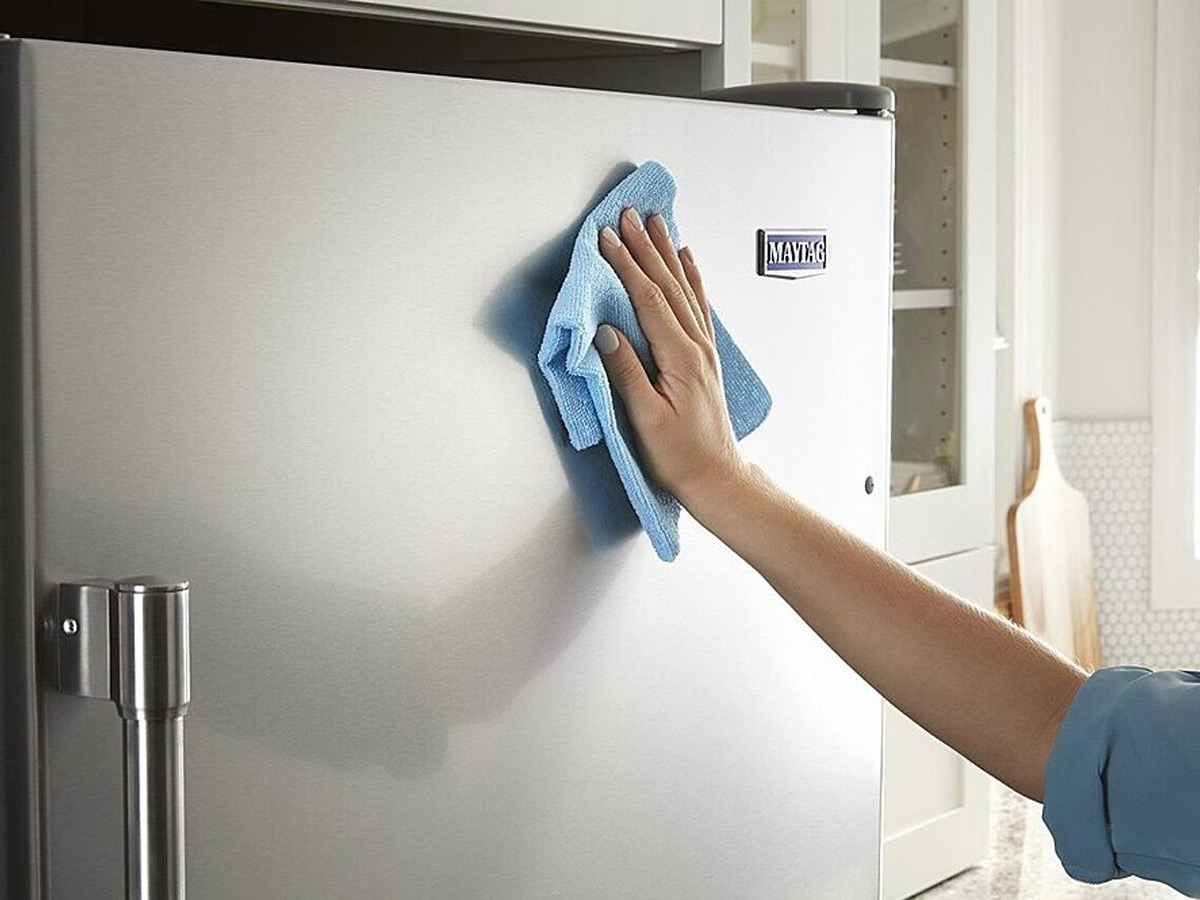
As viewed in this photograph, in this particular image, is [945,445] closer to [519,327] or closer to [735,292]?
[735,292]

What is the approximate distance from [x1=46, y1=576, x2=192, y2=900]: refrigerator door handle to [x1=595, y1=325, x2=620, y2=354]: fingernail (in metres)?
0.24

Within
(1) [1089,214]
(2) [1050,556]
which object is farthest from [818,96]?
(1) [1089,214]

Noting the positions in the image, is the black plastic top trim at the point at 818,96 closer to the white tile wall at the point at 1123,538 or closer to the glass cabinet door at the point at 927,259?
the glass cabinet door at the point at 927,259

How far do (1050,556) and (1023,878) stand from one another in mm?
649

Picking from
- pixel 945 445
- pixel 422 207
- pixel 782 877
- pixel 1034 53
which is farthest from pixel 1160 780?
pixel 1034 53

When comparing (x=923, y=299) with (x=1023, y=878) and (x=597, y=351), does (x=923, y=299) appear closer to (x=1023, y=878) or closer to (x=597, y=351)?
(x=1023, y=878)

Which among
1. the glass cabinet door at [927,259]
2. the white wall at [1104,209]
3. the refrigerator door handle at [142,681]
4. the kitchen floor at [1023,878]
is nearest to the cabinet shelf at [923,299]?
the glass cabinet door at [927,259]

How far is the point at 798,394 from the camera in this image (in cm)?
89

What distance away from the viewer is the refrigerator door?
0.57 m

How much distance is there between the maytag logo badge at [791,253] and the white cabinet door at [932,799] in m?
0.78

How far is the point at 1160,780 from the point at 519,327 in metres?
0.33

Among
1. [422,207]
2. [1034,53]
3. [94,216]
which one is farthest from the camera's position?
[1034,53]

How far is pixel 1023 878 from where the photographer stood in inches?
65.5

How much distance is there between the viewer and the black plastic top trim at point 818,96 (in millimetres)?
960
